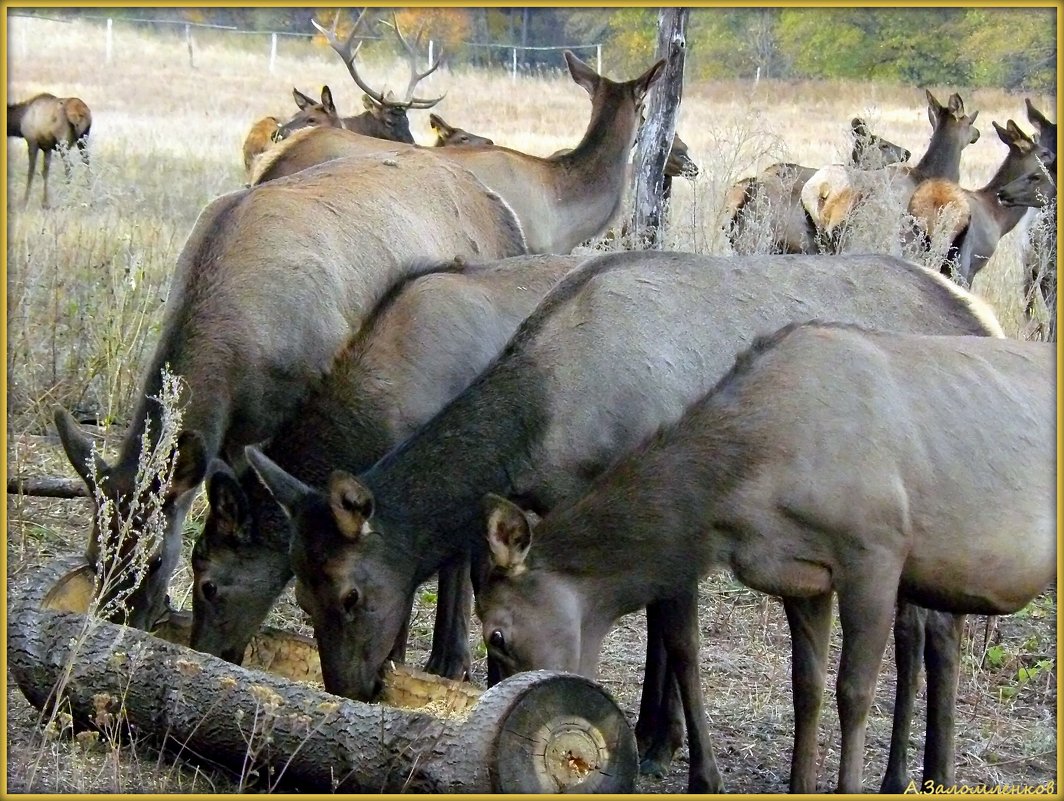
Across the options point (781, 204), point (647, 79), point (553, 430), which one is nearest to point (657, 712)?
point (553, 430)

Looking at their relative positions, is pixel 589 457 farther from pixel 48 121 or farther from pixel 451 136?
pixel 48 121

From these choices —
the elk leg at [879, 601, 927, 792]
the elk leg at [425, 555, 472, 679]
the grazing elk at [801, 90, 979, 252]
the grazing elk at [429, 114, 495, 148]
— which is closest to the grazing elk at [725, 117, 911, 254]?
the grazing elk at [801, 90, 979, 252]

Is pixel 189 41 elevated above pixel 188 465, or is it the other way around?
pixel 189 41

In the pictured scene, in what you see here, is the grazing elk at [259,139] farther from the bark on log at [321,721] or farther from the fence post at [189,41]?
the fence post at [189,41]

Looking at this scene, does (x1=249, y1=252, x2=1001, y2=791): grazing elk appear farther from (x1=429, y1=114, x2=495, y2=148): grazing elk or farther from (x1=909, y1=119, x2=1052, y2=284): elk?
(x1=429, y1=114, x2=495, y2=148): grazing elk

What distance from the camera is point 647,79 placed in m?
12.4

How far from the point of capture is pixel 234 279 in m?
7.25

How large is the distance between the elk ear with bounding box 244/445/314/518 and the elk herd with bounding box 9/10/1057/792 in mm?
12

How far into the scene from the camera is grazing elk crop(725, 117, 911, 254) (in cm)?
1137

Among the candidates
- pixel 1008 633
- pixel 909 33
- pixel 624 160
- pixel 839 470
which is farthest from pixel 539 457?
pixel 909 33

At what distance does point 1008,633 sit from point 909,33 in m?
26.1

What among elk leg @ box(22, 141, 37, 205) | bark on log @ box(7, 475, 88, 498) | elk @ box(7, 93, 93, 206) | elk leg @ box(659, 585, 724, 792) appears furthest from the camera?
elk @ box(7, 93, 93, 206)

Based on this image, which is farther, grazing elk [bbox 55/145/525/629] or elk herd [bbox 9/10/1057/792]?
grazing elk [bbox 55/145/525/629]

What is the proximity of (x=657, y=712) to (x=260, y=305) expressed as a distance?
2764 millimetres
